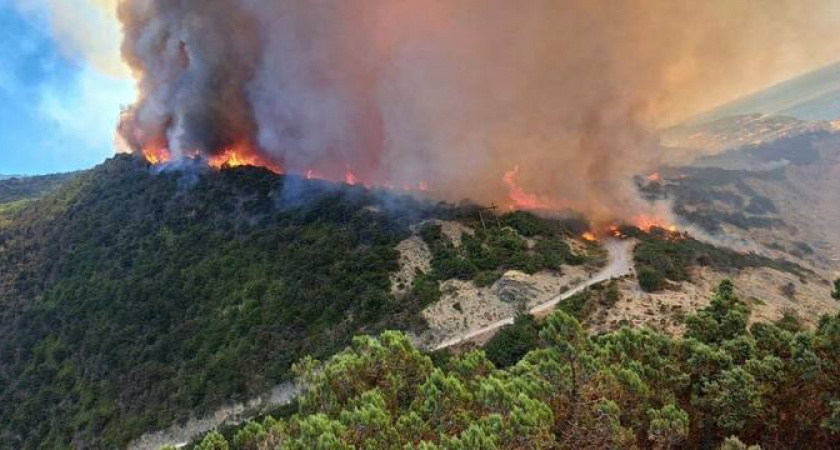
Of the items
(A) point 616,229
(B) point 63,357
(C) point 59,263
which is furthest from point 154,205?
(A) point 616,229

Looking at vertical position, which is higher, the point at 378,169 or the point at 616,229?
the point at 378,169

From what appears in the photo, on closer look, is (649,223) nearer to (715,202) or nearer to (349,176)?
(715,202)

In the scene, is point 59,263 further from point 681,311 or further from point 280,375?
point 681,311

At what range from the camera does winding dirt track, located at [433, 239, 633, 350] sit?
82812mm

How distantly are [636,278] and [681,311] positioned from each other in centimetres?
1345

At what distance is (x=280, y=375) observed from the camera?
8344 centimetres

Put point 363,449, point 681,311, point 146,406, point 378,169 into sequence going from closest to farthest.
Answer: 1. point 363,449
2. point 681,311
3. point 146,406
4. point 378,169

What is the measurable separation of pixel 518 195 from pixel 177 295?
2726 inches

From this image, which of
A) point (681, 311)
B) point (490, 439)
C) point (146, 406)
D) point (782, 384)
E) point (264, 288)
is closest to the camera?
point (490, 439)

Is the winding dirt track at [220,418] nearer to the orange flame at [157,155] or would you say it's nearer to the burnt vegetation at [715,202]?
the orange flame at [157,155]

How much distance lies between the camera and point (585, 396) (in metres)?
29.9

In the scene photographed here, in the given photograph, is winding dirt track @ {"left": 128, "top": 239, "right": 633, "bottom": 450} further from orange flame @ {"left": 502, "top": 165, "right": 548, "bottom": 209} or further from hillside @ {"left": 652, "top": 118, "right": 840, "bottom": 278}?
hillside @ {"left": 652, "top": 118, "right": 840, "bottom": 278}

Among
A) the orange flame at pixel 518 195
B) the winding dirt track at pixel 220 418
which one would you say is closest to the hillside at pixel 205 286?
the winding dirt track at pixel 220 418

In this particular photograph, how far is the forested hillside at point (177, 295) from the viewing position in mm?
88312
